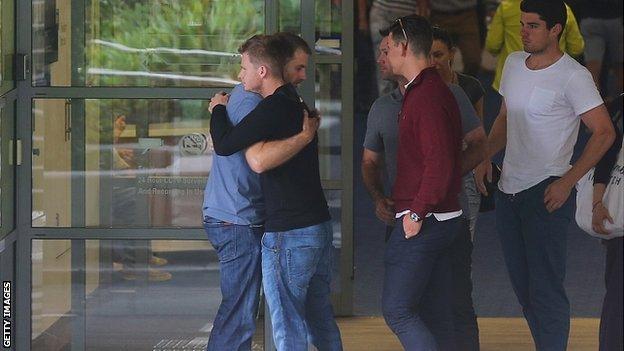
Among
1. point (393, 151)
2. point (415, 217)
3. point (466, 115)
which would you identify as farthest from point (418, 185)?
point (466, 115)

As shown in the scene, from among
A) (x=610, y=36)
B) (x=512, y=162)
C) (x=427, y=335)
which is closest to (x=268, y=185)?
(x=427, y=335)

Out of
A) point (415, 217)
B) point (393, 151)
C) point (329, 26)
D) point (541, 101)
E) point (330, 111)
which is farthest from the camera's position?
point (330, 111)

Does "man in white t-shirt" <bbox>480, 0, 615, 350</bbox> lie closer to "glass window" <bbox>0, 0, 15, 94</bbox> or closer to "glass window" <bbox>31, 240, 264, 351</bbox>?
"glass window" <bbox>31, 240, 264, 351</bbox>

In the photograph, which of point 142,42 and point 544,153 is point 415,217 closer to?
point 544,153

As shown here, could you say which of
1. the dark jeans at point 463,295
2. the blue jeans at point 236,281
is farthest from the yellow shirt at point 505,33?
the blue jeans at point 236,281

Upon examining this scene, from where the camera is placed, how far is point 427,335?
5676 mm

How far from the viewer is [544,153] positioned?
6316 mm

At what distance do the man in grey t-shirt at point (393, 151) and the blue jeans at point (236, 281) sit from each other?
63 cm

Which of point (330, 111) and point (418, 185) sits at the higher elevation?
point (330, 111)

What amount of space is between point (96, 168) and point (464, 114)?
1635 millimetres

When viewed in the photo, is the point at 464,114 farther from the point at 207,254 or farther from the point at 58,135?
the point at 58,135

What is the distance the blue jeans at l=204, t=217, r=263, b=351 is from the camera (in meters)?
5.74

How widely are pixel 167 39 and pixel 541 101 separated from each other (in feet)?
5.43

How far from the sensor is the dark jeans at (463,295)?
6367 mm
